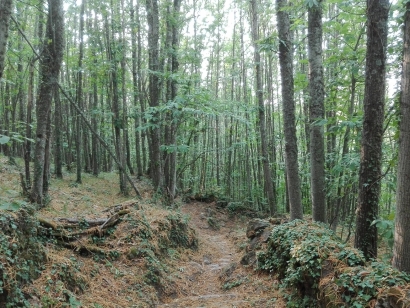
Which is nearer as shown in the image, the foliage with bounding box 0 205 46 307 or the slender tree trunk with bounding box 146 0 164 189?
the foliage with bounding box 0 205 46 307

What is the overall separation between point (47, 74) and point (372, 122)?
660 centimetres

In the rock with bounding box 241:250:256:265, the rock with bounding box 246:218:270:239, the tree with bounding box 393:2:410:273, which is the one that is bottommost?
the rock with bounding box 241:250:256:265

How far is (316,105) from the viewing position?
7340 mm

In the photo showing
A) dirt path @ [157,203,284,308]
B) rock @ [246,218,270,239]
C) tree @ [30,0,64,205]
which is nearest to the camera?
dirt path @ [157,203,284,308]

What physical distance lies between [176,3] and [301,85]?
25.6ft

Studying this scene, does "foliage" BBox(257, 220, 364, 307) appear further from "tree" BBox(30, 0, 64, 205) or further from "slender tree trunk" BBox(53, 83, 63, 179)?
"slender tree trunk" BBox(53, 83, 63, 179)

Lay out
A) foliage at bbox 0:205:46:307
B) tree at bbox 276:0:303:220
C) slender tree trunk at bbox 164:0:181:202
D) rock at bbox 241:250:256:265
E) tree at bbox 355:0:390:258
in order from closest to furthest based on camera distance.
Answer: foliage at bbox 0:205:46:307, tree at bbox 355:0:390:258, rock at bbox 241:250:256:265, tree at bbox 276:0:303:220, slender tree trunk at bbox 164:0:181:202

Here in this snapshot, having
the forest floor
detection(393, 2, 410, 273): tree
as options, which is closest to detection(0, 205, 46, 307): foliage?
the forest floor

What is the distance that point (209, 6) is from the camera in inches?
857

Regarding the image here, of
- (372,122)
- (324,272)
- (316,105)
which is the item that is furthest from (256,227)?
(372,122)

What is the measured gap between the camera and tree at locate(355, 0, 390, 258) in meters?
4.51

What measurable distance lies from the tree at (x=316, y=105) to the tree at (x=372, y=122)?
9.00 feet

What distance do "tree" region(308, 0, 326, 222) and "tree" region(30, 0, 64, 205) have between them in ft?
18.8

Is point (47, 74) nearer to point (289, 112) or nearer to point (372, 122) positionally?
point (289, 112)
